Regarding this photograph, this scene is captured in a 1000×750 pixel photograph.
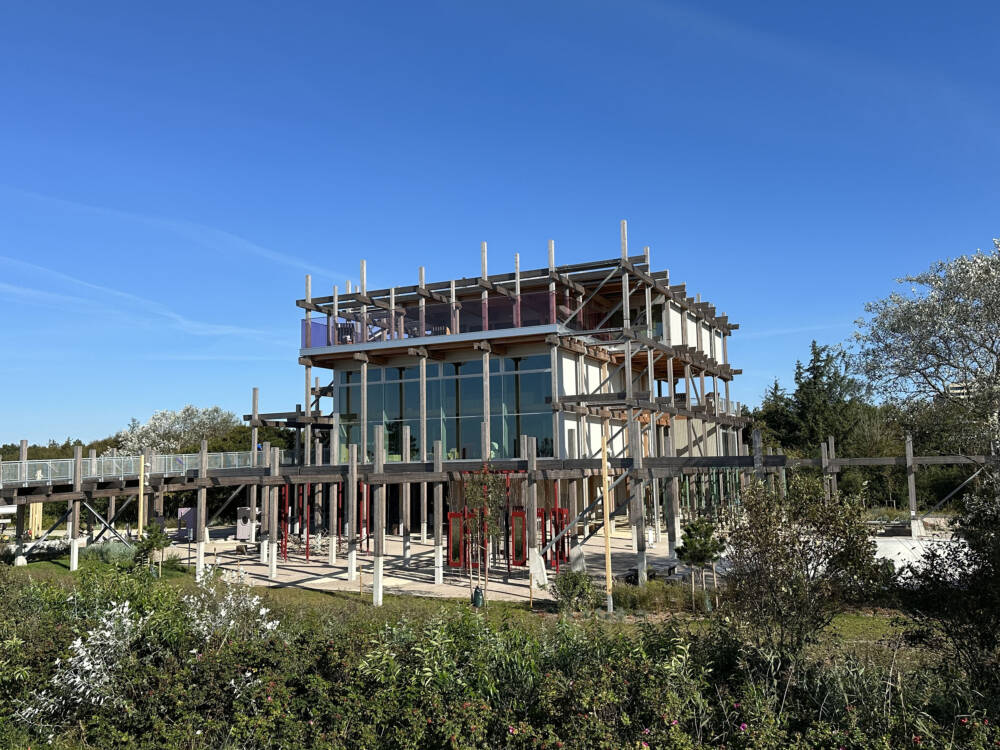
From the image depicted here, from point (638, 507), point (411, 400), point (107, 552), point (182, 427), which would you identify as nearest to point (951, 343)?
point (638, 507)

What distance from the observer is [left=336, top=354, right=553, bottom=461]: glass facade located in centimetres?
2880

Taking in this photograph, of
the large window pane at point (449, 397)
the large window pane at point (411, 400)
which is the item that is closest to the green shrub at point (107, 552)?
the large window pane at point (411, 400)

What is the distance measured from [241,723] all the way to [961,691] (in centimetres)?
725

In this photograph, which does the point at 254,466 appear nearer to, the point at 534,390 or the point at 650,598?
the point at 534,390

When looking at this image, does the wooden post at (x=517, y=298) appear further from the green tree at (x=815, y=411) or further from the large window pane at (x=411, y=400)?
the green tree at (x=815, y=411)

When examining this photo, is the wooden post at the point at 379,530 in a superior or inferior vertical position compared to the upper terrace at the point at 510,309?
inferior

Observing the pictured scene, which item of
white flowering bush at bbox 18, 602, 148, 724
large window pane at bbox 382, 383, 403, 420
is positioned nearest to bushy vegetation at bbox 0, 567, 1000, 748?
white flowering bush at bbox 18, 602, 148, 724

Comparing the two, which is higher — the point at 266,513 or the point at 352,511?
the point at 352,511

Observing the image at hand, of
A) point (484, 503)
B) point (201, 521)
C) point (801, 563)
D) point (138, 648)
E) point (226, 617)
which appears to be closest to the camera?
point (801, 563)

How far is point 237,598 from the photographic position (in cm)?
1032

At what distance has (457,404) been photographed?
30.2 m

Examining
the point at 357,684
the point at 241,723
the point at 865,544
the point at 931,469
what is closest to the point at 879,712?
the point at 865,544

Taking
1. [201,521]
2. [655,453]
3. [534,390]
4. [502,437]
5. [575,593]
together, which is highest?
[534,390]

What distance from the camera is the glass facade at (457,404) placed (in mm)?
28797
